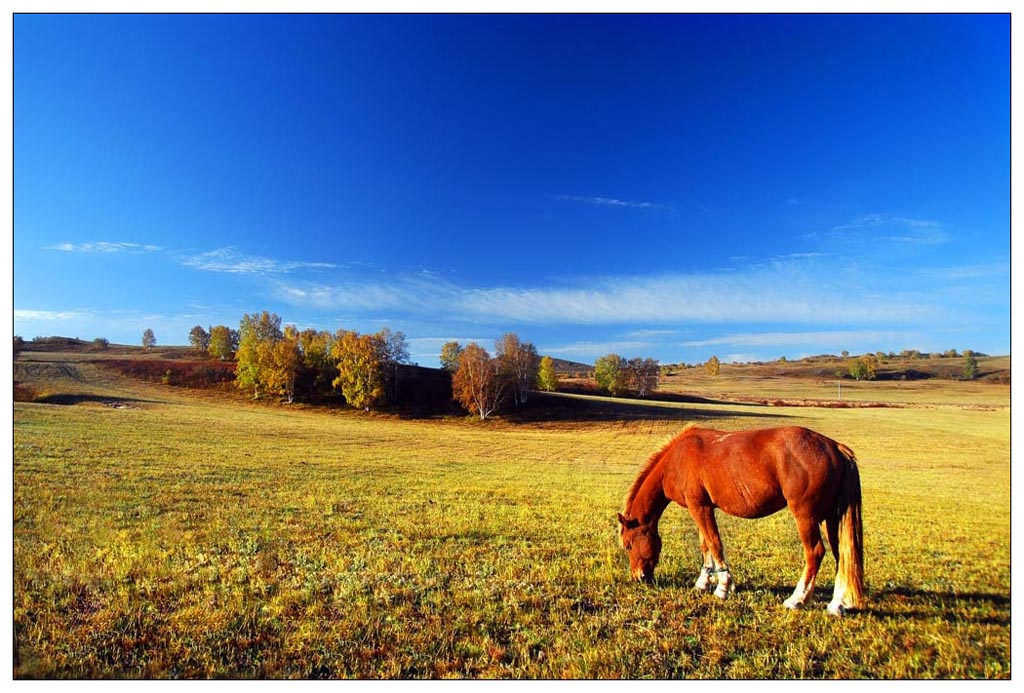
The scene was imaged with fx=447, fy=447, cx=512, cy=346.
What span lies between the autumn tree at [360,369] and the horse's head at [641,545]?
39084 millimetres

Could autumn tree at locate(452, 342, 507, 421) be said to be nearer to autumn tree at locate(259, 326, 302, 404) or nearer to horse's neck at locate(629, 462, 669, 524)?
autumn tree at locate(259, 326, 302, 404)

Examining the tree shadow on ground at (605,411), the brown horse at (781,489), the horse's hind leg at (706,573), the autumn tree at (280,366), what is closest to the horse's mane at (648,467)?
the brown horse at (781,489)

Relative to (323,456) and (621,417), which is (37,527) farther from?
(621,417)

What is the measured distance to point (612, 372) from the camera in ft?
136

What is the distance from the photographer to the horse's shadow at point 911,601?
4.38 metres

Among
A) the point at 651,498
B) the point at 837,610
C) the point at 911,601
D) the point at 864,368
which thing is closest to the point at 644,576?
the point at 651,498

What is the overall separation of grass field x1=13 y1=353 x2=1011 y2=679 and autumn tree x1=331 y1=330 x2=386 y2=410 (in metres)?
27.3

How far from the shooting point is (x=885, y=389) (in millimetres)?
49562

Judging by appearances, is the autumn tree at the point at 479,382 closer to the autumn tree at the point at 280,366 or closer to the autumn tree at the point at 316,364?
the autumn tree at the point at 316,364

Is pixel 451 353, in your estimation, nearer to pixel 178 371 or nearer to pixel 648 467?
pixel 178 371

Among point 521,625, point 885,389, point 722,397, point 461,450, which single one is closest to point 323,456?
point 461,450

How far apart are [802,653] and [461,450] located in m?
19.5

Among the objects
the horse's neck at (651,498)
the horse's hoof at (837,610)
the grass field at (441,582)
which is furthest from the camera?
the horse's neck at (651,498)

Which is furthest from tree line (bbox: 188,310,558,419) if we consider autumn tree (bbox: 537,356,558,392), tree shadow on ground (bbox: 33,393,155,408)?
tree shadow on ground (bbox: 33,393,155,408)
